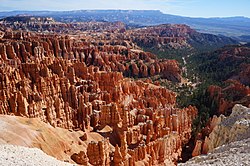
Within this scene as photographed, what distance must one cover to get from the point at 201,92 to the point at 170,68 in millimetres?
21393

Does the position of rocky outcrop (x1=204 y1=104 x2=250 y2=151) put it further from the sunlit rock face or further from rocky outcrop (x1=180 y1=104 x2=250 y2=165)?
the sunlit rock face

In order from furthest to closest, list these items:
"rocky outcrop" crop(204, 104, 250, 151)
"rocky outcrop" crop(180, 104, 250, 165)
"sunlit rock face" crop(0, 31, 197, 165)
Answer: "sunlit rock face" crop(0, 31, 197, 165), "rocky outcrop" crop(204, 104, 250, 151), "rocky outcrop" crop(180, 104, 250, 165)

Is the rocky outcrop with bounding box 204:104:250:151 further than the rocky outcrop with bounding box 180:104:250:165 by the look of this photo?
Yes

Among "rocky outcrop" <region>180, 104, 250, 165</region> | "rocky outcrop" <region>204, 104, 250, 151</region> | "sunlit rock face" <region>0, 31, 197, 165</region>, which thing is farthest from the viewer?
"sunlit rock face" <region>0, 31, 197, 165</region>

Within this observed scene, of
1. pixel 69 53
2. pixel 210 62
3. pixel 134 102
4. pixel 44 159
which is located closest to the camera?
pixel 44 159

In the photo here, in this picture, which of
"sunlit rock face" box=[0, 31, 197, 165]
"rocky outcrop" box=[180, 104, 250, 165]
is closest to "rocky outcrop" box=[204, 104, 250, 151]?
"rocky outcrop" box=[180, 104, 250, 165]

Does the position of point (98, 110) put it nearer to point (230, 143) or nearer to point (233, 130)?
point (233, 130)

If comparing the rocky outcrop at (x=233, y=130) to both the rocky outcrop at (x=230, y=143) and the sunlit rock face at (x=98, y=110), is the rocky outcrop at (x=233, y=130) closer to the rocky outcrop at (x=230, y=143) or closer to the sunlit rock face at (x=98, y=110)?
the rocky outcrop at (x=230, y=143)

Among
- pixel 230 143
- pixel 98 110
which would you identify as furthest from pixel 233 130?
pixel 98 110

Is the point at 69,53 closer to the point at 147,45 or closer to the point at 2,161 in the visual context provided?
the point at 2,161

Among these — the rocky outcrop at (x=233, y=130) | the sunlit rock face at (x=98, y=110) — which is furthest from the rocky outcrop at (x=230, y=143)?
the sunlit rock face at (x=98, y=110)

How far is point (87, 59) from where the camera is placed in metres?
73.1

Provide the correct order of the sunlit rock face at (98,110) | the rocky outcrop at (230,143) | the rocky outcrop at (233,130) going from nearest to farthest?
the rocky outcrop at (230,143), the rocky outcrop at (233,130), the sunlit rock face at (98,110)

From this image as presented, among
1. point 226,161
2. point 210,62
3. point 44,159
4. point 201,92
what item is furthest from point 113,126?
point 210,62
